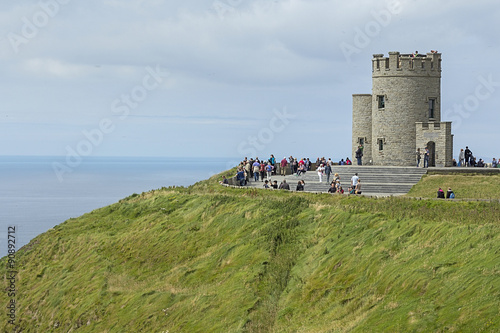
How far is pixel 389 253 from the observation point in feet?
68.1

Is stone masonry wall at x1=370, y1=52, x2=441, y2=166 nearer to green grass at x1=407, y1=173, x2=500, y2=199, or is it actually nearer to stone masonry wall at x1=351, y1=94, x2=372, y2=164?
stone masonry wall at x1=351, y1=94, x2=372, y2=164

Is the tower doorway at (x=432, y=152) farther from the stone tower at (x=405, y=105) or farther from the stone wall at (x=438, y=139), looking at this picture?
the stone wall at (x=438, y=139)

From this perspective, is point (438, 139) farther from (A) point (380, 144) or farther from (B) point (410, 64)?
(B) point (410, 64)

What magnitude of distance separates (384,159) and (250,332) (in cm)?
3839

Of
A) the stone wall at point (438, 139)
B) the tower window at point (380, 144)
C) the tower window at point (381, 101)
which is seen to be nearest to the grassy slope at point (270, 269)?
the stone wall at point (438, 139)

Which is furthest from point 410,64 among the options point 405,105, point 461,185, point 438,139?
point 461,185

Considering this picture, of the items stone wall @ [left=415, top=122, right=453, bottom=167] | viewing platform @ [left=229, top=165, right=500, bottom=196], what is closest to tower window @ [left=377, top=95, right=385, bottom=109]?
stone wall @ [left=415, top=122, right=453, bottom=167]

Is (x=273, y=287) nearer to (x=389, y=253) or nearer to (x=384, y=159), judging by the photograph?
(x=389, y=253)

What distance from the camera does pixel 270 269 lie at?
23.5 metres

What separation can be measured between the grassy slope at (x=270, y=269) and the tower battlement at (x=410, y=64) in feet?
70.4

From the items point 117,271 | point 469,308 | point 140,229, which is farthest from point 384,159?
point 469,308

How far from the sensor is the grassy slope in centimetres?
1720

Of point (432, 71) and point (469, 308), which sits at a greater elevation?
point (432, 71)

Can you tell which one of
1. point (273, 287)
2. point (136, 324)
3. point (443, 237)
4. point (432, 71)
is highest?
point (432, 71)
